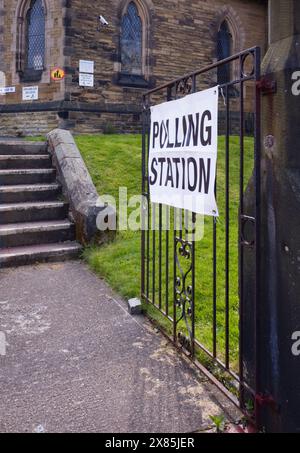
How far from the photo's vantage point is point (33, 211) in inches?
245

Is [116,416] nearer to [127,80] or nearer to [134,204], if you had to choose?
[134,204]

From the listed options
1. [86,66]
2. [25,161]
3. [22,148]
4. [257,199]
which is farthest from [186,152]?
[86,66]

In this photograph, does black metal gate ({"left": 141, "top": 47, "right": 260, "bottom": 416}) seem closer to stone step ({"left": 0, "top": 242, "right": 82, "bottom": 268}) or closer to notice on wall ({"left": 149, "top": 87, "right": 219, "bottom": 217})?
notice on wall ({"left": 149, "top": 87, "right": 219, "bottom": 217})

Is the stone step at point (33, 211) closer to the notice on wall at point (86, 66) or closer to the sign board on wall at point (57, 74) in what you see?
the sign board on wall at point (57, 74)

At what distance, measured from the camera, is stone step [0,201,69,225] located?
238 inches

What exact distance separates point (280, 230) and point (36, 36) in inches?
570

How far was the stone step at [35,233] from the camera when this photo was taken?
567 cm

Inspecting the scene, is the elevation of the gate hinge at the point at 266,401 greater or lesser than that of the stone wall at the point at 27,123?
lesser

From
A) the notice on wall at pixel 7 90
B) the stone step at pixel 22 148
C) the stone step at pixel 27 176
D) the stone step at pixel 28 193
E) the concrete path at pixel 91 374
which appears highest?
the notice on wall at pixel 7 90

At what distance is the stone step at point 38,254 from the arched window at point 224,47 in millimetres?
13177

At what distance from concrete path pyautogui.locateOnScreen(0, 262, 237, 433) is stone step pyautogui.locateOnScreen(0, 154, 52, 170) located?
3.35m

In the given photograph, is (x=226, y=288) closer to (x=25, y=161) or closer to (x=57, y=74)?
(x=25, y=161)

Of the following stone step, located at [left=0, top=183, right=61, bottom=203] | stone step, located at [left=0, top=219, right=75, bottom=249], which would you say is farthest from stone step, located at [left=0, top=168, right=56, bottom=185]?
stone step, located at [left=0, top=219, right=75, bottom=249]

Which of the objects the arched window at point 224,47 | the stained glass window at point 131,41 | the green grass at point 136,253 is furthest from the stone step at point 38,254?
the arched window at point 224,47
